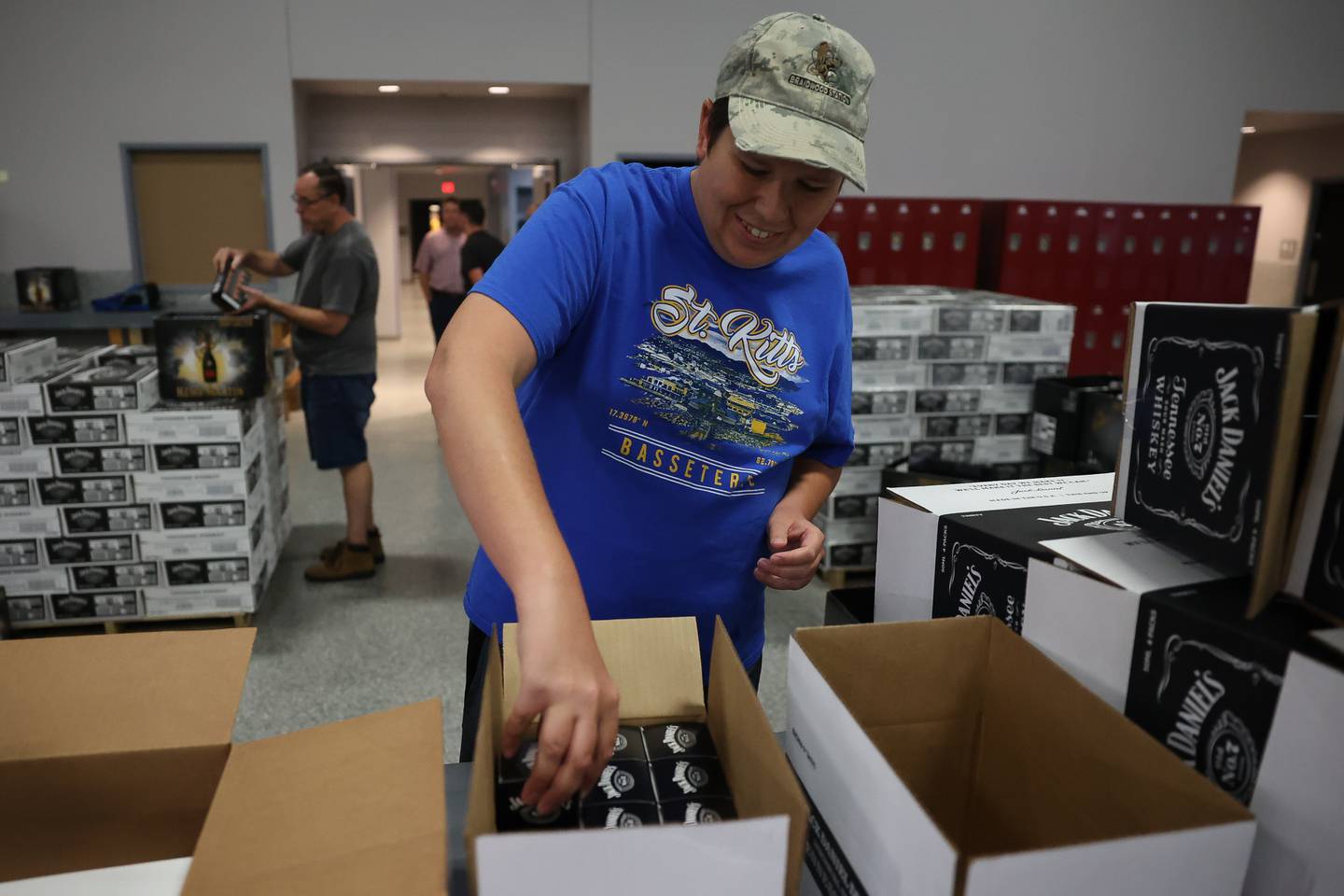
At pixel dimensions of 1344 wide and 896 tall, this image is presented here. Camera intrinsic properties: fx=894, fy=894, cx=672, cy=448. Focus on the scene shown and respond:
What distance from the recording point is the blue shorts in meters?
3.87

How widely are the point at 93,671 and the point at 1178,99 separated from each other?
8.97 m

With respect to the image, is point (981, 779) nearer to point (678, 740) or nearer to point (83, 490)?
point (678, 740)

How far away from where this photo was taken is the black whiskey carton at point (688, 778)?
89 cm

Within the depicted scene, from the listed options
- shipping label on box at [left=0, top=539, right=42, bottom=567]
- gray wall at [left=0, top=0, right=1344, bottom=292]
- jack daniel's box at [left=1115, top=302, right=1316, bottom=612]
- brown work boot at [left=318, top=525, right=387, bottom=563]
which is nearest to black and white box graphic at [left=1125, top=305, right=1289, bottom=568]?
jack daniel's box at [left=1115, top=302, right=1316, bottom=612]

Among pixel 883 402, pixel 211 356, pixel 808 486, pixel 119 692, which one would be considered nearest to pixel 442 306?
pixel 211 356

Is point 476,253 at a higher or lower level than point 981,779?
higher

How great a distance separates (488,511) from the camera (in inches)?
31.0

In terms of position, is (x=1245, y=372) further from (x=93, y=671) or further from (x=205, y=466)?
(x=205, y=466)

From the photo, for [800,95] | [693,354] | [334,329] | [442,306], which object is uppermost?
[800,95]

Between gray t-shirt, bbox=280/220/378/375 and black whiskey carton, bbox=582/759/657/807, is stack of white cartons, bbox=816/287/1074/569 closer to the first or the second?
gray t-shirt, bbox=280/220/378/375

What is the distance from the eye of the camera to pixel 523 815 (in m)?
0.83

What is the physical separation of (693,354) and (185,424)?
271 cm

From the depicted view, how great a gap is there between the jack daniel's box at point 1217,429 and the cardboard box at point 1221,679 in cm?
4

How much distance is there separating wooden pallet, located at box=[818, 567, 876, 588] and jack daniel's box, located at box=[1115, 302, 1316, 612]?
3.10 metres
